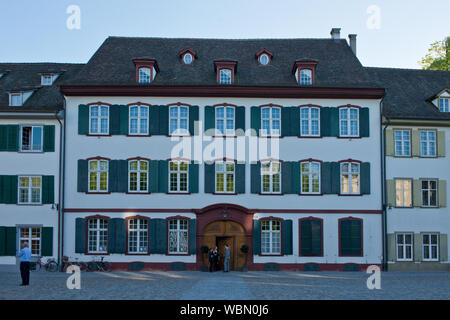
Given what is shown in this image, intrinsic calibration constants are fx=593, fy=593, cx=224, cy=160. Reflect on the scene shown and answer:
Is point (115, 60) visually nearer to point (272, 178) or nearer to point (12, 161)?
point (12, 161)

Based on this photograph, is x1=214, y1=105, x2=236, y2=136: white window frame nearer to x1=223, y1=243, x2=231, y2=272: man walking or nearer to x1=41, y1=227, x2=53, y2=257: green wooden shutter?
x1=223, y1=243, x2=231, y2=272: man walking

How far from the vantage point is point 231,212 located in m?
30.3

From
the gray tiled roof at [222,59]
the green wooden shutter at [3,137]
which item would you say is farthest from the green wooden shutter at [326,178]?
the green wooden shutter at [3,137]

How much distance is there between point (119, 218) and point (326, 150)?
11.2 meters

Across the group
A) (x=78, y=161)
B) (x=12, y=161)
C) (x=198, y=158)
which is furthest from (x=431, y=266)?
(x=12, y=161)

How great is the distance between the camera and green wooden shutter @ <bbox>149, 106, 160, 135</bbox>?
100 ft

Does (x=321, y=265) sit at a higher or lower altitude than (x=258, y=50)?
lower

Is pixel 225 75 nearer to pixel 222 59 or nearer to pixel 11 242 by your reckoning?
pixel 222 59

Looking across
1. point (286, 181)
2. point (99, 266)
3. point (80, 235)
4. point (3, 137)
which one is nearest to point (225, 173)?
point (286, 181)

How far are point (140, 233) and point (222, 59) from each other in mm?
10061

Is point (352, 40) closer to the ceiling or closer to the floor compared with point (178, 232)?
closer to the ceiling

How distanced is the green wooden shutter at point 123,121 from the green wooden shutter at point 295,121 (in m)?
8.50

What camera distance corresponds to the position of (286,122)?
3089 centimetres

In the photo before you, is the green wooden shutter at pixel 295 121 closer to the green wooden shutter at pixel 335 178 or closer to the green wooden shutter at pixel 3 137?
the green wooden shutter at pixel 335 178
